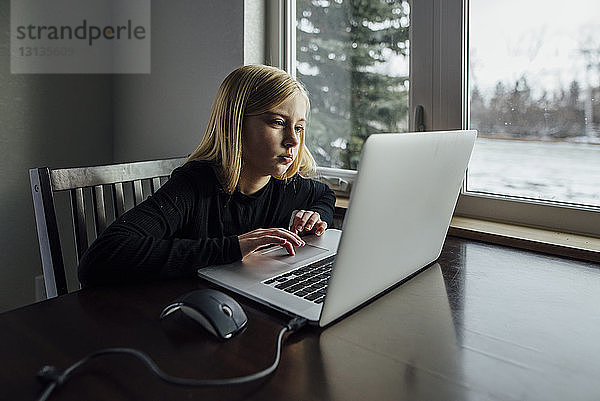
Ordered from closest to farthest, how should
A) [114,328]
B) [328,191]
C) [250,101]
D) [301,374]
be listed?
[301,374], [114,328], [250,101], [328,191]

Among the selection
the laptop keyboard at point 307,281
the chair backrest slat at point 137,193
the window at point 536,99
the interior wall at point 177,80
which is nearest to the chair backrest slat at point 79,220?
the chair backrest slat at point 137,193

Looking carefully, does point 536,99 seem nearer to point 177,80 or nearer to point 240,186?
point 240,186

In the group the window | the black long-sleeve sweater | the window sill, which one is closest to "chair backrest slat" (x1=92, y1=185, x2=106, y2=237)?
the black long-sleeve sweater

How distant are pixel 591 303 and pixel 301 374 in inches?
20.1

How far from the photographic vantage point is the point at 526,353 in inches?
27.7

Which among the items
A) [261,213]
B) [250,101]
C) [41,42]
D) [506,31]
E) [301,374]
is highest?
[41,42]

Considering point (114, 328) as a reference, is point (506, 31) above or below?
above

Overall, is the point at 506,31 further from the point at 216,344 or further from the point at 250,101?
the point at 216,344

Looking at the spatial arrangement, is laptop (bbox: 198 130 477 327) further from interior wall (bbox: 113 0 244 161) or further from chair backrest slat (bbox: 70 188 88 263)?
interior wall (bbox: 113 0 244 161)

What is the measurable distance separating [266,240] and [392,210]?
0.32 meters

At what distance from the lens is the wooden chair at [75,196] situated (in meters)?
1.17

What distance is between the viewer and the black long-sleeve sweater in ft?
3.16

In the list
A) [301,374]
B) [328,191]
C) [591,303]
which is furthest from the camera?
[328,191]

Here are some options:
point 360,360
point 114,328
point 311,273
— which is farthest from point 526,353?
point 114,328
